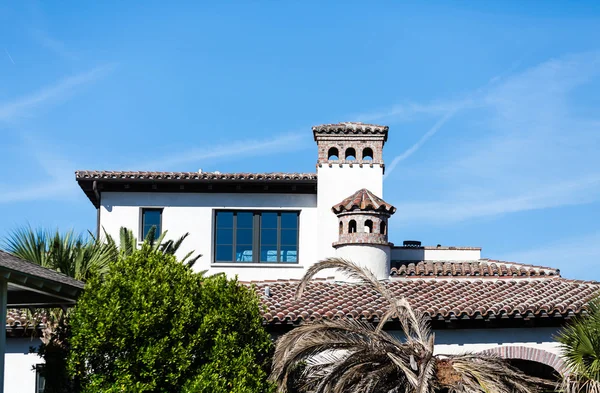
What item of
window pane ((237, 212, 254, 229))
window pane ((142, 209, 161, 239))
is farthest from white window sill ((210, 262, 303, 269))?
window pane ((142, 209, 161, 239))

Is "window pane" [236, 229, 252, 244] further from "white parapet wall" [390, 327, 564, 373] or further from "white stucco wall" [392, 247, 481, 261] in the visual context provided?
"white parapet wall" [390, 327, 564, 373]

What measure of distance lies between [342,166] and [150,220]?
279 inches

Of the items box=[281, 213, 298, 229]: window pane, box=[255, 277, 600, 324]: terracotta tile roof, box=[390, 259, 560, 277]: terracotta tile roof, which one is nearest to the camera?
box=[255, 277, 600, 324]: terracotta tile roof

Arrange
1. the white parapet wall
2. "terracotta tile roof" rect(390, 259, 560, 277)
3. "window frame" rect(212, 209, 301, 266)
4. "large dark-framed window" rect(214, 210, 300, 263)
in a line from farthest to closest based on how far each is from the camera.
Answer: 1. "large dark-framed window" rect(214, 210, 300, 263)
2. "window frame" rect(212, 209, 301, 266)
3. "terracotta tile roof" rect(390, 259, 560, 277)
4. the white parapet wall

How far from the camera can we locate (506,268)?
92.0 feet

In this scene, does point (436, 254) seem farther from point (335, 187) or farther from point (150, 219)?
point (150, 219)

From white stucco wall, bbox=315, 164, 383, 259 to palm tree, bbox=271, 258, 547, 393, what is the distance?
1223 cm

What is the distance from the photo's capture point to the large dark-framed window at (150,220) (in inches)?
1195

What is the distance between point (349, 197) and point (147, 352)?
13618mm

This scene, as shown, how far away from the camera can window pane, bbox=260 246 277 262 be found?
29.9 metres

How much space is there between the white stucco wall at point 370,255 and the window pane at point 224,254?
5.38 m

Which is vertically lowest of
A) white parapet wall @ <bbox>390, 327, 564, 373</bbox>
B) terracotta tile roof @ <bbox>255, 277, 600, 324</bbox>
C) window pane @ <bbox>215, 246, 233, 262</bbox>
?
white parapet wall @ <bbox>390, 327, 564, 373</bbox>

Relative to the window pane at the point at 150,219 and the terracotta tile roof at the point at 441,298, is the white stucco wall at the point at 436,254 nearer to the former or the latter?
the terracotta tile roof at the point at 441,298

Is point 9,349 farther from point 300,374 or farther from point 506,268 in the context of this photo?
point 506,268
